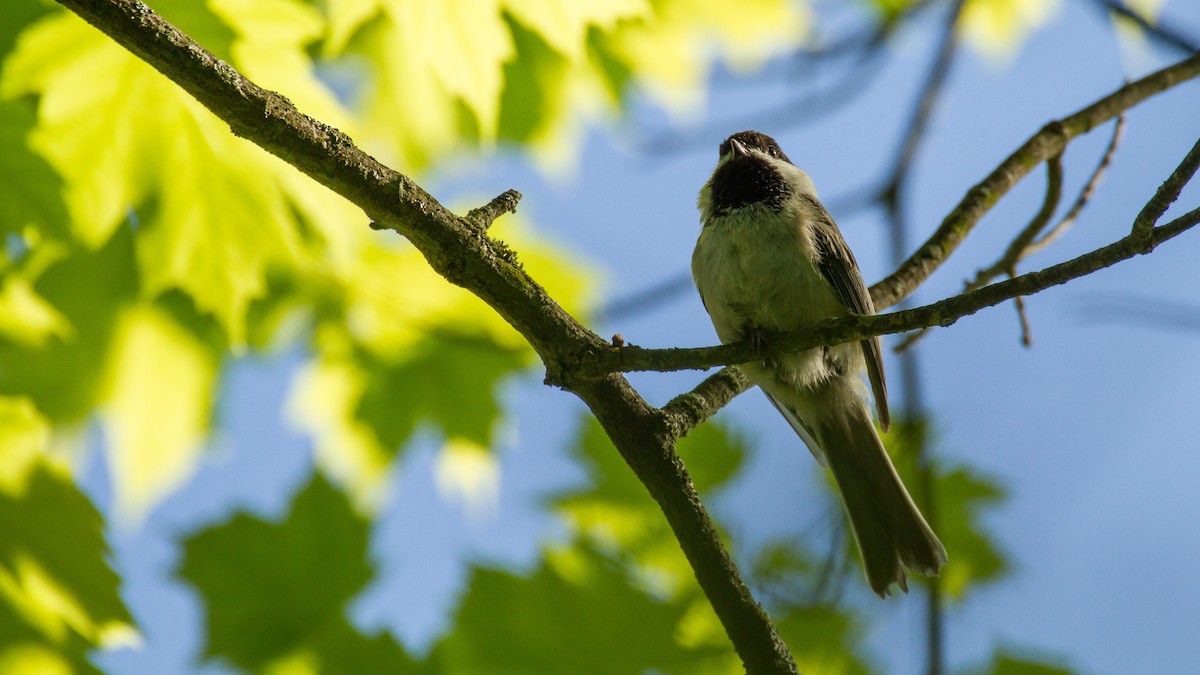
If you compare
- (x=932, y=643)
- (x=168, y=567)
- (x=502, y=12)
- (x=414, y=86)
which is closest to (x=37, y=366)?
(x=168, y=567)

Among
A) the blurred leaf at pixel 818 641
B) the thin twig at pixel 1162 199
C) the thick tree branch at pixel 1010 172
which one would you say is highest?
the thick tree branch at pixel 1010 172

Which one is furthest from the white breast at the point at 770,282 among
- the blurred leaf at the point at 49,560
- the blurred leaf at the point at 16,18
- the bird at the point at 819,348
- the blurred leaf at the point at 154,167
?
the blurred leaf at the point at 16,18

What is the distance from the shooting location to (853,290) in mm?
3268

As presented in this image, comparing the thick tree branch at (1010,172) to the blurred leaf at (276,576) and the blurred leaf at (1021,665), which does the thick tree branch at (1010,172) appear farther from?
the blurred leaf at (276,576)

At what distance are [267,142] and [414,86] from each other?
125 inches

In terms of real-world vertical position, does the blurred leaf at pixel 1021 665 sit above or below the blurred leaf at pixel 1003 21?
below

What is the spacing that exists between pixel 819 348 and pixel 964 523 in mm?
1318

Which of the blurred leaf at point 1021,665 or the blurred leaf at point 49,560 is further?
the blurred leaf at point 1021,665

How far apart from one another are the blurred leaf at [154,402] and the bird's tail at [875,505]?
220cm

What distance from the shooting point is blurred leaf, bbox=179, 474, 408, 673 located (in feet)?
10.2

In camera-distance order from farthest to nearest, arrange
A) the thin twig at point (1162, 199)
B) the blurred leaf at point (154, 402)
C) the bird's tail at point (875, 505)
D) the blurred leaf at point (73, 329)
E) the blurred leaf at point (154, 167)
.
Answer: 1. the blurred leaf at point (154, 402)
2. the blurred leaf at point (73, 329)
3. the bird's tail at point (875, 505)
4. the blurred leaf at point (154, 167)
5. the thin twig at point (1162, 199)

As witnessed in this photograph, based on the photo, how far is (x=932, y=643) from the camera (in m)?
2.94

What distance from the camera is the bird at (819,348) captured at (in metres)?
3.13

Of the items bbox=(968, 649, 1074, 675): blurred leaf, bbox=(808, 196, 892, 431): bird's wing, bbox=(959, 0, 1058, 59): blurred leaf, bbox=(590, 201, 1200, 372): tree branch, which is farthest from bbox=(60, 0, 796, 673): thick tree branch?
bbox=(959, 0, 1058, 59): blurred leaf
